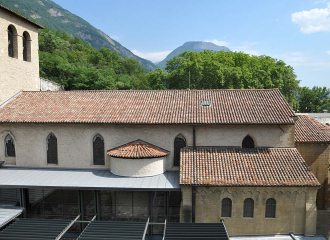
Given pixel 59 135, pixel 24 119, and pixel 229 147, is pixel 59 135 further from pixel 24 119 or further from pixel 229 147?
pixel 229 147

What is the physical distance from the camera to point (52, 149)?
19.8 metres

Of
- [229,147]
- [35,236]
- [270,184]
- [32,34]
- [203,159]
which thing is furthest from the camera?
[32,34]

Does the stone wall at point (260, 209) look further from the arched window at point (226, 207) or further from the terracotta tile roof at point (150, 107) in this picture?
the terracotta tile roof at point (150, 107)

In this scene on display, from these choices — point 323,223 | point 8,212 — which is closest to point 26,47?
point 8,212

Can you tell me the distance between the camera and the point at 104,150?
19.4 meters

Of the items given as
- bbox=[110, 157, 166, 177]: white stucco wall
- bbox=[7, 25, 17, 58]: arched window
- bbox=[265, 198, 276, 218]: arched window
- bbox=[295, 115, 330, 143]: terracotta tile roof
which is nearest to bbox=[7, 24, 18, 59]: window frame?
bbox=[7, 25, 17, 58]: arched window

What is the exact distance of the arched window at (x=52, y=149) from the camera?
1969cm

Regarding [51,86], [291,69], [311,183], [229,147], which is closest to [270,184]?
[311,183]

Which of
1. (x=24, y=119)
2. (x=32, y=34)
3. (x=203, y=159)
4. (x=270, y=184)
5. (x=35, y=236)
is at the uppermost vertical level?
(x=32, y=34)

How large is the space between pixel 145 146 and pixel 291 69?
171ft

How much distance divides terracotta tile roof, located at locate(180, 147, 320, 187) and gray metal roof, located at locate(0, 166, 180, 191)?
5.53 feet

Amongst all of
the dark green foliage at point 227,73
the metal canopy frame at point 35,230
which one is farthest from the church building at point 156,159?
the dark green foliage at point 227,73

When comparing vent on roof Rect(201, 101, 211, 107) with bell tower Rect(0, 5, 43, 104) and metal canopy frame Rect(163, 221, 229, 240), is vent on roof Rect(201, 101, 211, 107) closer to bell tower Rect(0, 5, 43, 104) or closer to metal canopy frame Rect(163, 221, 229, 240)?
→ metal canopy frame Rect(163, 221, 229, 240)

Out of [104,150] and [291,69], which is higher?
[291,69]
